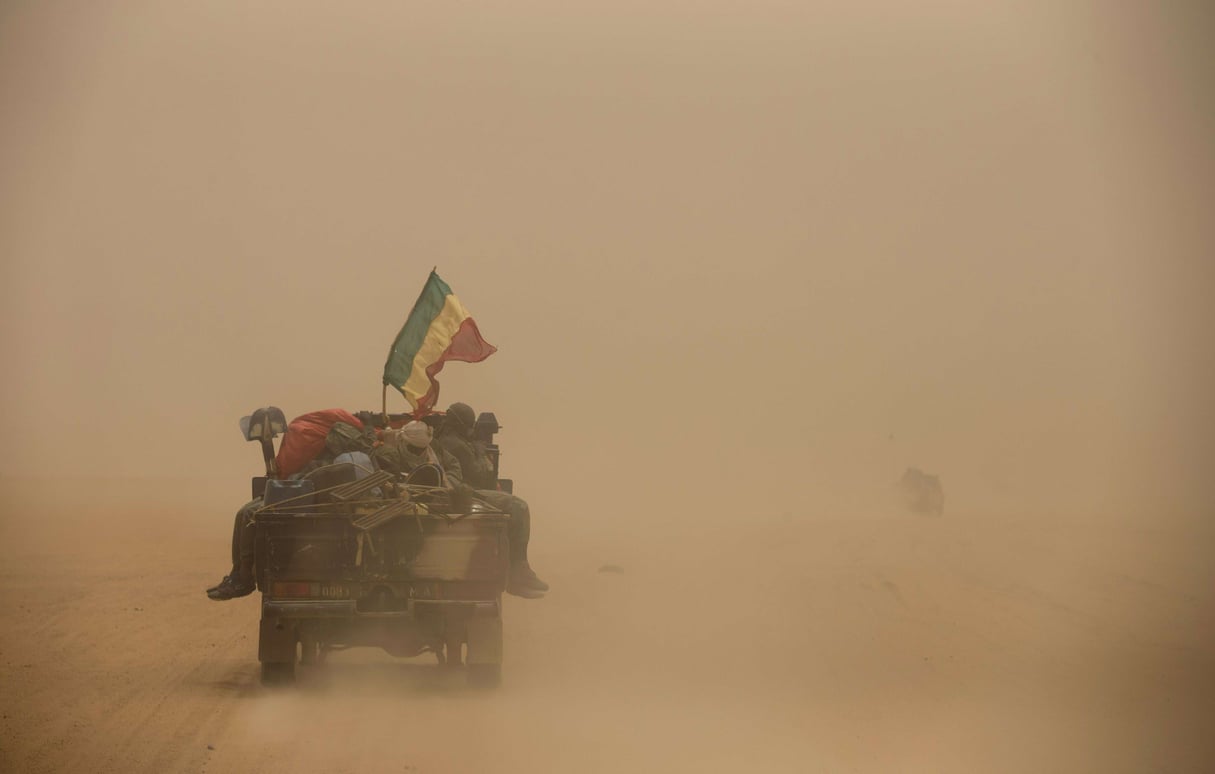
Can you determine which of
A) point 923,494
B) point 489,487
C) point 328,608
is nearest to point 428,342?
point 489,487

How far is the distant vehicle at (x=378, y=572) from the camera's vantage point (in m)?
14.7

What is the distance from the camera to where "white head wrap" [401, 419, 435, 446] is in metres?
16.4

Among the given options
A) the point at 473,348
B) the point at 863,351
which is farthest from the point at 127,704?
the point at 863,351

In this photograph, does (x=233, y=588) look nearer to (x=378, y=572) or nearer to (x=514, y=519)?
(x=378, y=572)

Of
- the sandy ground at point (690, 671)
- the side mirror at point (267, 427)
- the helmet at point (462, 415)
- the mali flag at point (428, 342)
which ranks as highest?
the mali flag at point (428, 342)

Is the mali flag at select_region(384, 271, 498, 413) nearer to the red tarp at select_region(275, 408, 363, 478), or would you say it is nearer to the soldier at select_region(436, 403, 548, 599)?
the soldier at select_region(436, 403, 548, 599)

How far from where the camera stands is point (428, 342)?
19375 millimetres

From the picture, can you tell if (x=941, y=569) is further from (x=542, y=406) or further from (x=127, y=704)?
(x=542, y=406)

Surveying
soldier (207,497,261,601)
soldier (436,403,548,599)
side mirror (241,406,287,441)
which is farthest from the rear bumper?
side mirror (241,406,287,441)

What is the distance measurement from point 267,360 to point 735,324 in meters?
17.3

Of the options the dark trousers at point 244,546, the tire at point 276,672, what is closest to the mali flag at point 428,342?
the dark trousers at point 244,546

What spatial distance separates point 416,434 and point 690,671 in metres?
3.69

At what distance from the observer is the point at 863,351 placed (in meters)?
59.2

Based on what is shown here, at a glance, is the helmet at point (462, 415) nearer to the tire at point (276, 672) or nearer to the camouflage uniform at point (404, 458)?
the camouflage uniform at point (404, 458)
